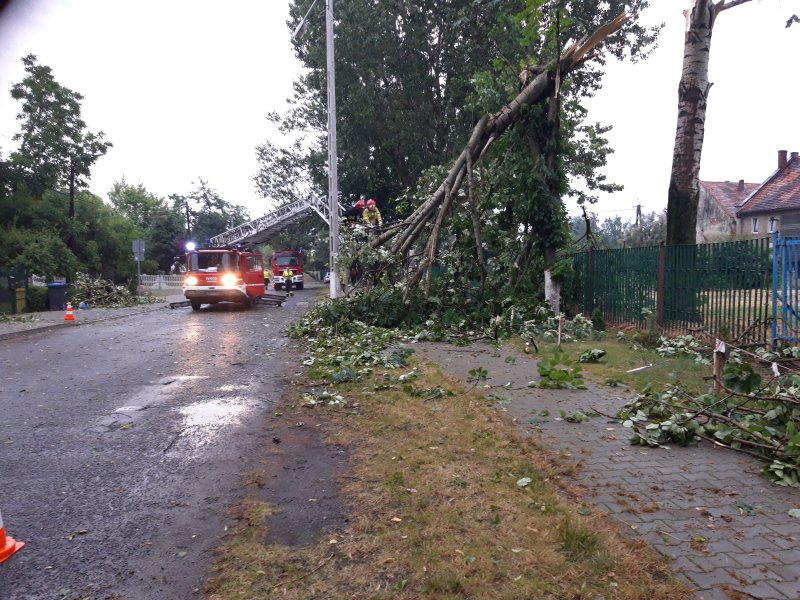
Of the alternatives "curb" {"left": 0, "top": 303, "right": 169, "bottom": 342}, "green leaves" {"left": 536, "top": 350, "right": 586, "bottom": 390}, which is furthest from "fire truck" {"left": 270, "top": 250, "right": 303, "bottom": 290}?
"green leaves" {"left": 536, "top": 350, "right": 586, "bottom": 390}

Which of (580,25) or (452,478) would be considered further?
(580,25)

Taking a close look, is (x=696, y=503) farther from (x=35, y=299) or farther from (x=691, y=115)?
(x=35, y=299)

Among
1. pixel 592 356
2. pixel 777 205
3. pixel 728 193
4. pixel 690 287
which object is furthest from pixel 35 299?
pixel 728 193

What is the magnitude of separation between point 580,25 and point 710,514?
71.1 ft

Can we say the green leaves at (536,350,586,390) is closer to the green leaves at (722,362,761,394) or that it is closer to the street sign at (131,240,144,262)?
the green leaves at (722,362,761,394)

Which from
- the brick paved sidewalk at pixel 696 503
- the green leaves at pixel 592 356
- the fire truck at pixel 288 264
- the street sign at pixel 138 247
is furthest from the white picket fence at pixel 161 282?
the brick paved sidewalk at pixel 696 503

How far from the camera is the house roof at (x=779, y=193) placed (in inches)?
1582

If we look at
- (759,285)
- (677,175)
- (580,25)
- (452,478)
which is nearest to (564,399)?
(452,478)

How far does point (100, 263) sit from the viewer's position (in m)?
29.9

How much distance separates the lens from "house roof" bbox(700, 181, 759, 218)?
4721cm

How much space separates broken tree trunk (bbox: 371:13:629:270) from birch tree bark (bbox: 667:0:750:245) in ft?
4.83

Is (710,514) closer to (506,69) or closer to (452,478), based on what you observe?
(452,478)

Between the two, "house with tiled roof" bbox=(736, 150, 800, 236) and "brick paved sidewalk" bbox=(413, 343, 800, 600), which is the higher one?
"house with tiled roof" bbox=(736, 150, 800, 236)

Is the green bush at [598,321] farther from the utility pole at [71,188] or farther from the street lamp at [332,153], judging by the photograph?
the utility pole at [71,188]
